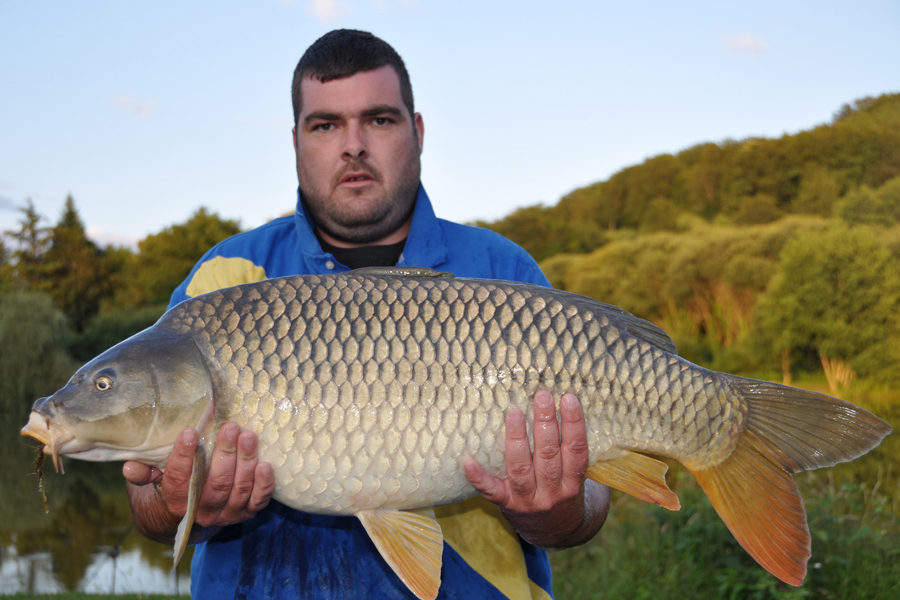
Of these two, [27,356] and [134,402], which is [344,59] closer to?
[134,402]

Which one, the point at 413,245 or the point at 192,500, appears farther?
the point at 413,245

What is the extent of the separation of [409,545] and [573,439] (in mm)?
332

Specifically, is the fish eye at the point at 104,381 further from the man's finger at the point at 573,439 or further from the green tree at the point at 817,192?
the green tree at the point at 817,192

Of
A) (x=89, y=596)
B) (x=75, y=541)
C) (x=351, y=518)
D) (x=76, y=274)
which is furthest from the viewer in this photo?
(x=76, y=274)

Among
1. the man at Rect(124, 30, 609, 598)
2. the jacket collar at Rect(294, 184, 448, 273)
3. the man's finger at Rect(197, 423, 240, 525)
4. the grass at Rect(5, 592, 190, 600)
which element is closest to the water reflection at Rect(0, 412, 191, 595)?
the grass at Rect(5, 592, 190, 600)

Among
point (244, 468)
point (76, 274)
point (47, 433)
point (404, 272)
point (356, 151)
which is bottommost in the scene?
point (76, 274)

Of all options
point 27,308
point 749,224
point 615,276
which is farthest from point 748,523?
point 749,224

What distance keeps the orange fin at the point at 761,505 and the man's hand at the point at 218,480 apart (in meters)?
0.75

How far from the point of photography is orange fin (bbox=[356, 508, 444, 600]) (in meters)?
1.13

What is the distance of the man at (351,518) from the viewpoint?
1132 millimetres

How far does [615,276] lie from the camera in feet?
77.2

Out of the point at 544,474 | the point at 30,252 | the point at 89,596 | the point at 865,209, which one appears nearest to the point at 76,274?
the point at 30,252

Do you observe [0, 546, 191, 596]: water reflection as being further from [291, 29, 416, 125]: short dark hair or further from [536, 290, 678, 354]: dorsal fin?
[536, 290, 678, 354]: dorsal fin

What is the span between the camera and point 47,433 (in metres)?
1.04
